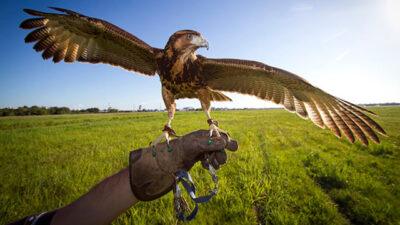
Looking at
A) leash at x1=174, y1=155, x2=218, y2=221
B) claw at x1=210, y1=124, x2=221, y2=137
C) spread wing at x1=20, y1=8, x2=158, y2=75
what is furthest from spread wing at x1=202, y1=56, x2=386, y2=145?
leash at x1=174, y1=155, x2=218, y2=221

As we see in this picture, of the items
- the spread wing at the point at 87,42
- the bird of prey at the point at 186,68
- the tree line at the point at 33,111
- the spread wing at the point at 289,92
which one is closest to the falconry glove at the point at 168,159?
the bird of prey at the point at 186,68

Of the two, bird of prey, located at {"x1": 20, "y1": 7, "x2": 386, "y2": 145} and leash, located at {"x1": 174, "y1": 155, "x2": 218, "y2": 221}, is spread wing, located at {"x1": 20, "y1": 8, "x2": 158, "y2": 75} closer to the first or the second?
bird of prey, located at {"x1": 20, "y1": 7, "x2": 386, "y2": 145}

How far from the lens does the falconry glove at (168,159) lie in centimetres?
223

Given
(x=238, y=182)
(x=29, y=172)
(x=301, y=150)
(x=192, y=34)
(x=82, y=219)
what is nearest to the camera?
(x=82, y=219)

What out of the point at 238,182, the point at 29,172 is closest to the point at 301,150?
the point at 238,182

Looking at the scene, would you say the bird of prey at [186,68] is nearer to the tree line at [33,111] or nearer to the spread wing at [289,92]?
the spread wing at [289,92]

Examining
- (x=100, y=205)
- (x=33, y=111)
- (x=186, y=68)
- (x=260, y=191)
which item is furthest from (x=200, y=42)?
(x=33, y=111)

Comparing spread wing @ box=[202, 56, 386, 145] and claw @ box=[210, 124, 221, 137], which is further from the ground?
spread wing @ box=[202, 56, 386, 145]

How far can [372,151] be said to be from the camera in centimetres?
1138

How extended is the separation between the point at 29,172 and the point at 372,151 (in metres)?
13.3

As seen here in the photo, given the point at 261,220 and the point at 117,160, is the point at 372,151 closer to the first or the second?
Result: the point at 261,220

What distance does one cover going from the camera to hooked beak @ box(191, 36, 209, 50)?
367 cm

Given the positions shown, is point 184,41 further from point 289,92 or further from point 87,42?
point 87,42

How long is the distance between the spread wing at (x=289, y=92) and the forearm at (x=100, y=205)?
2.46 metres
